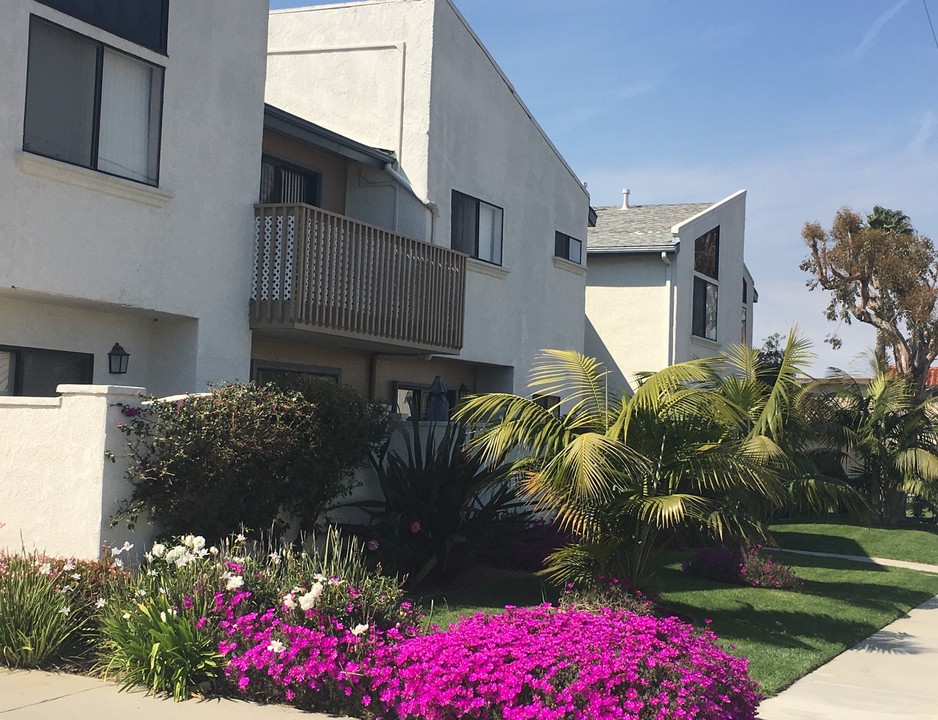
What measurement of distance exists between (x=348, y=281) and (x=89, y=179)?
151 inches

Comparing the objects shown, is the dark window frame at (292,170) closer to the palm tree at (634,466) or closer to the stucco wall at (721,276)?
the palm tree at (634,466)

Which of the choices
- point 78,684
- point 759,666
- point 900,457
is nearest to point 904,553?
point 900,457

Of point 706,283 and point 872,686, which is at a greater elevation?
point 706,283

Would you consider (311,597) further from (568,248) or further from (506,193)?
(568,248)

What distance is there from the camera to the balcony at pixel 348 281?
523 inches

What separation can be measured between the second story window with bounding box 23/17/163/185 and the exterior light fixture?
1.97 meters

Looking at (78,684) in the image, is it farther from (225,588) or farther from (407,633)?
(407,633)

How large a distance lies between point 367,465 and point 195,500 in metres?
3.34

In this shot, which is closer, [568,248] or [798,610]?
[798,610]

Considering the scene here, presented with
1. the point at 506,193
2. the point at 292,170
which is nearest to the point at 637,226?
the point at 506,193

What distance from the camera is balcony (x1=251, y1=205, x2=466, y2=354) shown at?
43.6 ft

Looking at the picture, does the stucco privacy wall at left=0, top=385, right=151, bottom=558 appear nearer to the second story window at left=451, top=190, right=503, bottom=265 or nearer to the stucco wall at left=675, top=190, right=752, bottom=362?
the second story window at left=451, top=190, right=503, bottom=265

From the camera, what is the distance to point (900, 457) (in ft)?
75.4

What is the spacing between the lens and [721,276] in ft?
95.9
